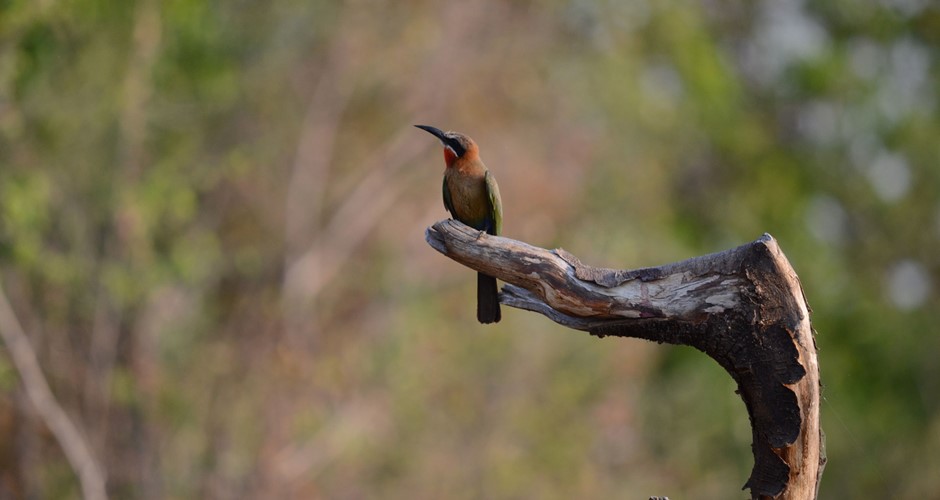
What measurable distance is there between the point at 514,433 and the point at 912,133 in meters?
15.5

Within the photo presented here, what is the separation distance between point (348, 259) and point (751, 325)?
12.9 meters

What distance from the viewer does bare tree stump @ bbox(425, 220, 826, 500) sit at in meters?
4.78

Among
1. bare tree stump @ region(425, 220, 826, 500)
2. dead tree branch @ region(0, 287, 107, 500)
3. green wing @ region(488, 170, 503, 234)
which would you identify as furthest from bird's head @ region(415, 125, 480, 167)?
dead tree branch @ region(0, 287, 107, 500)

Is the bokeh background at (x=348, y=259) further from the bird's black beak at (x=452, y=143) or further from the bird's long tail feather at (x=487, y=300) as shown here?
the bird's long tail feather at (x=487, y=300)

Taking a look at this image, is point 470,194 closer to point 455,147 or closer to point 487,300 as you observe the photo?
point 455,147

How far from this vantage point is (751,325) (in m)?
4.81

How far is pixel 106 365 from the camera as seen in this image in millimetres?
13602

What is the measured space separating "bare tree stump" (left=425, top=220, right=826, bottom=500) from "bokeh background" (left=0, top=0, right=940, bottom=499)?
6.26 meters

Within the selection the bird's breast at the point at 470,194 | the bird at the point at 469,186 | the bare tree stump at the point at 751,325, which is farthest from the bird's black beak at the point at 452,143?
the bare tree stump at the point at 751,325

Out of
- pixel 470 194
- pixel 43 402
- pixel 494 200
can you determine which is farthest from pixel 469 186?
pixel 43 402

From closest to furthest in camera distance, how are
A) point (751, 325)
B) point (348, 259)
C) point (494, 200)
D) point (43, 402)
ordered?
point (751, 325), point (494, 200), point (43, 402), point (348, 259)

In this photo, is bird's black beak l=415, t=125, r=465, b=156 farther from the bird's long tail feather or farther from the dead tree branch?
the dead tree branch

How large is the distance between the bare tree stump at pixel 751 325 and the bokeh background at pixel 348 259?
6262mm

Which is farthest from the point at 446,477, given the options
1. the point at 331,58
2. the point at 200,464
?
the point at 331,58
